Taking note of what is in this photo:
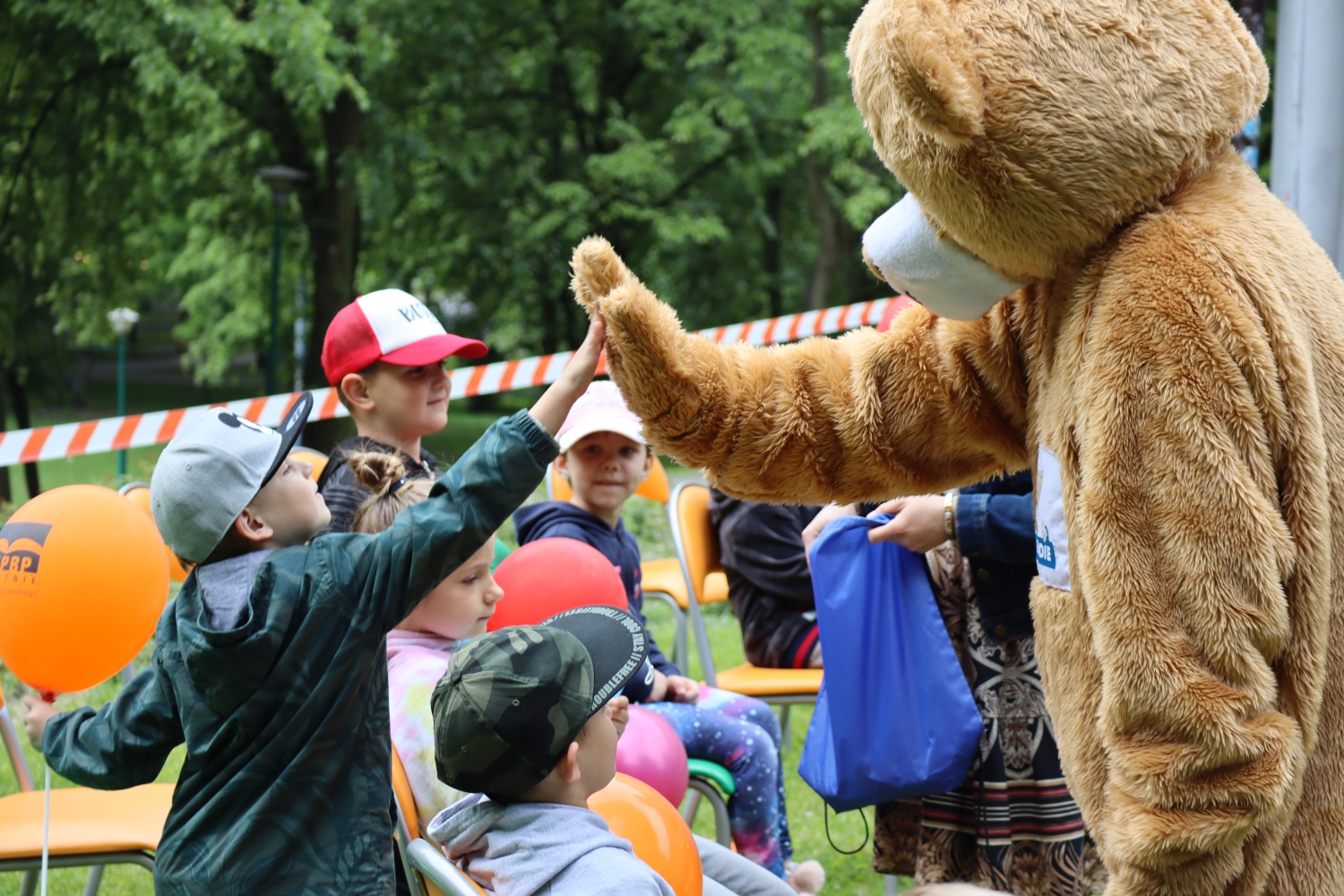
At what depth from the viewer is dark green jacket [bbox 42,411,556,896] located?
191 cm

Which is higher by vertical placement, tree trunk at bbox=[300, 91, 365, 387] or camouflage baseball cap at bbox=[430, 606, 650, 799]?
camouflage baseball cap at bbox=[430, 606, 650, 799]

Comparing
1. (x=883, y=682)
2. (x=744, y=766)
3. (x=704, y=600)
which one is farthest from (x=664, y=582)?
(x=883, y=682)

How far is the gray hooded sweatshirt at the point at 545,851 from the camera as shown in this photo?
167 cm

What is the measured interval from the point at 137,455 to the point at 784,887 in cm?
1672

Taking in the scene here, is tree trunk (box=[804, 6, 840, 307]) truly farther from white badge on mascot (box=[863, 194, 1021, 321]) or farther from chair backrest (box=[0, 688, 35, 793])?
white badge on mascot (box=[863, 194, 1021, 321])

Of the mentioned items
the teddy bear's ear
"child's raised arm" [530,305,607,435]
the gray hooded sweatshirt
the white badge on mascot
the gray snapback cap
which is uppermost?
the teddy bear's ear

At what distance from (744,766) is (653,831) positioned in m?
1.07

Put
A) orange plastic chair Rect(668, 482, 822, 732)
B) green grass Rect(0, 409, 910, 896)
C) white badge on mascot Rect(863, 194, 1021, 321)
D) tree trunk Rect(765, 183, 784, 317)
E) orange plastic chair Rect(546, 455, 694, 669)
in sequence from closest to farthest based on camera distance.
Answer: white badge on mascot Rect(863, 194, 1021, 321) < orange plastic chair Rect(668, 482, 822, 732) < green grass Rect(0, 409, 910, 896) < orange plastic chair Rect(546, 455, 694, 669) < tree trunk Rect(765, 183, 784, 317)

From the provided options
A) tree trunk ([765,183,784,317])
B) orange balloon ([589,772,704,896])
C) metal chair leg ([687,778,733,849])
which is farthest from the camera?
tree trunk ([765,183,784,317])

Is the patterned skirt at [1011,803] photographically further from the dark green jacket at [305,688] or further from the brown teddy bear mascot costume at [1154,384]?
the dark green jacket at [305,688]

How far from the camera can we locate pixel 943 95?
151 cm

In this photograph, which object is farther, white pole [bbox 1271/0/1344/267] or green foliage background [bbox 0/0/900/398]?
green foliage background [bbox 0/0/900/398]

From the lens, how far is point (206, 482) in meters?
1.95

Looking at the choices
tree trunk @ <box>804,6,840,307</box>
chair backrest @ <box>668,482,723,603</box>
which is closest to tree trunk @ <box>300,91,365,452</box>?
tree trunk @ <box>804,6,840,307</box>
